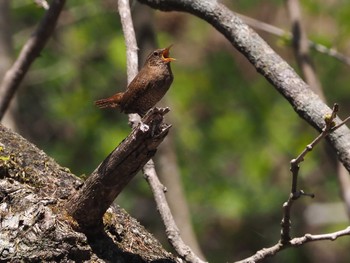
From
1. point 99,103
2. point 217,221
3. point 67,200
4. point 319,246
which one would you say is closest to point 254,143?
point 217,221

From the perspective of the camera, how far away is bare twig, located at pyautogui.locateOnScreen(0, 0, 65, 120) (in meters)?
4.13

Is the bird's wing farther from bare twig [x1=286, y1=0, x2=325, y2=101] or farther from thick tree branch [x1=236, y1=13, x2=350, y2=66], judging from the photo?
thick tree branch [x1=236, y1=13, x2=350, y2=66]

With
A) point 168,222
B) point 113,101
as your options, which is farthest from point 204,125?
point 168,222

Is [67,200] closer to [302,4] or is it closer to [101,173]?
[101,173]

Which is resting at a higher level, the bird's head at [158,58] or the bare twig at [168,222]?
the bird's head at [158,58]

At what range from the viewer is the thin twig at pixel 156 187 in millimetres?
2832

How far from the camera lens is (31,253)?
8.06 ft

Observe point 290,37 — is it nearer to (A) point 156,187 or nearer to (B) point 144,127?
(A) point 156,187

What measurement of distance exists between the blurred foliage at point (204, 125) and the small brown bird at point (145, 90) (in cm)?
409

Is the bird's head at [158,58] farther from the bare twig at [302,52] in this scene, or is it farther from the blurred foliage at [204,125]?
the blurred foliage at [204,125]

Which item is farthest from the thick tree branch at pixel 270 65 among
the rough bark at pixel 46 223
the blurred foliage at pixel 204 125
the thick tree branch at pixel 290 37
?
the blurred foliage at pixel 204 125

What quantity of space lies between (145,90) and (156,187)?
15.7 inches

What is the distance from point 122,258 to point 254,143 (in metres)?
5.67

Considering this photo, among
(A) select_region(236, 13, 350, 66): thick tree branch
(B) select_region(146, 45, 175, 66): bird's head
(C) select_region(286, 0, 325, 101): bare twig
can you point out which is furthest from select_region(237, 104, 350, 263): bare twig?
(A) select_region(236, 13, 350, 66): thick tree branch
